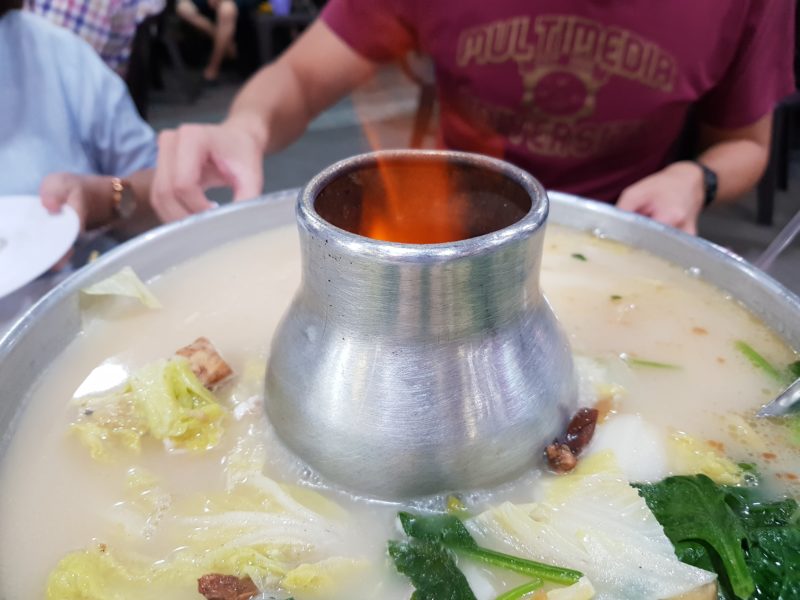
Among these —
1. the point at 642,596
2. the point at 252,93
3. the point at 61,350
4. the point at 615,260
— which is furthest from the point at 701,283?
the point at 252,93

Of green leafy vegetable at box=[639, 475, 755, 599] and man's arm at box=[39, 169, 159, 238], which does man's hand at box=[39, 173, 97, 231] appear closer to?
man's arm at box=[39, 169, 159, 238]

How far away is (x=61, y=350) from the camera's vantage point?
114 centimetres

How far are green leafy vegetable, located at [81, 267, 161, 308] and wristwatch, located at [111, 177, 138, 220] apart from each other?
100 cm

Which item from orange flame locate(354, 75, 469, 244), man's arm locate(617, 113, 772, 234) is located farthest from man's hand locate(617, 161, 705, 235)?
orange flame locate(354, 75, 469, 244)

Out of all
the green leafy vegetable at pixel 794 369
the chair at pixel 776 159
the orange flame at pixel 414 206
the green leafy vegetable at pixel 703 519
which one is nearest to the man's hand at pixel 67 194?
the orange flame at pixel 414 206

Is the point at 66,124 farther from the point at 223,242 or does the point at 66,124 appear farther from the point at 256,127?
the point at 223,242

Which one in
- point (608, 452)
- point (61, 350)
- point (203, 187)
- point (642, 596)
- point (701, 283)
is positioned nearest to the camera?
point (642, 596)

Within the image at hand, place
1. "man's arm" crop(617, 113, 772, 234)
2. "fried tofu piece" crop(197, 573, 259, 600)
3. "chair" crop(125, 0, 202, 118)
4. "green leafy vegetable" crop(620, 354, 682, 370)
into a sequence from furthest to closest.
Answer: "chair" crop(125, 0, 202, 118), "man's arm" crop(617, 113, 772, 234), "green leafy vegetable" crop(620, 354, 682, 370), "fried tofu piece" crop(197, 573, 259, 600)

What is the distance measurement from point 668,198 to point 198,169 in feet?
4.06

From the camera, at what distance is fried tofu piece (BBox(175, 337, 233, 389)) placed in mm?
1028

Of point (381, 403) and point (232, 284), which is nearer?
point (381, 403)

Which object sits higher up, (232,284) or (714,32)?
(714,32)

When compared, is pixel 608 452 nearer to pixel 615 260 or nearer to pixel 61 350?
pixel 615 260

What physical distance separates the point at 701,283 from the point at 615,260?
18cm
